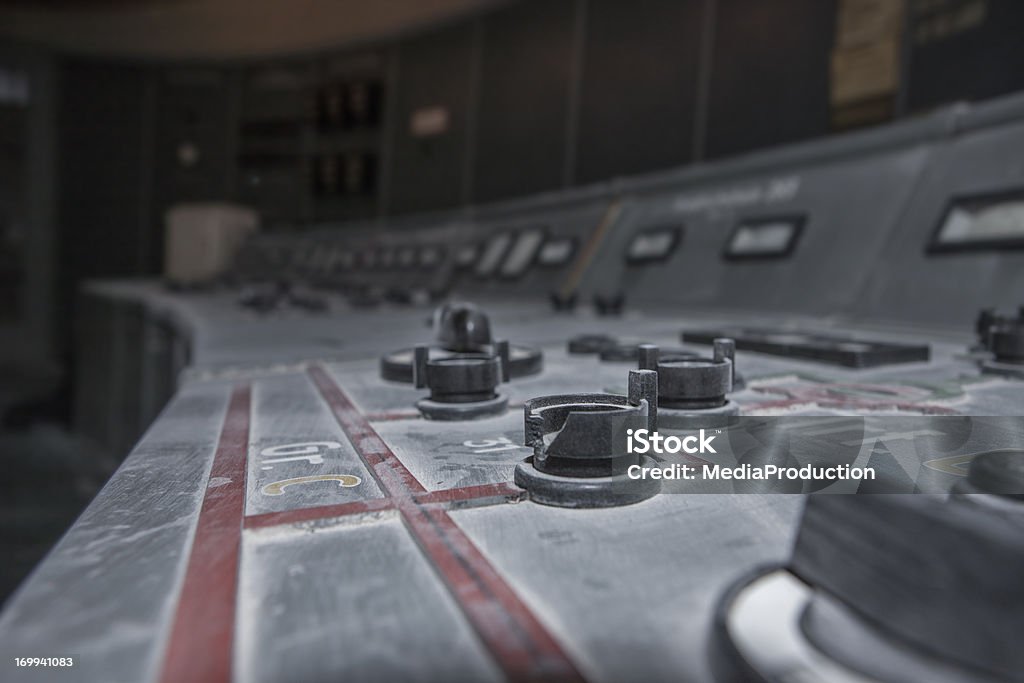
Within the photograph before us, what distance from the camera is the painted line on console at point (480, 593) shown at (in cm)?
26

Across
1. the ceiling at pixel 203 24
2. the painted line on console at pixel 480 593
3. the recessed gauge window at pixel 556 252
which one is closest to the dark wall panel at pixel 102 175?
the ceiling at pixel 203 24

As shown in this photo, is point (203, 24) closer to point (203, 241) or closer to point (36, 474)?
point (203, 241)

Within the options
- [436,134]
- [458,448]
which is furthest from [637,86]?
[458,448]

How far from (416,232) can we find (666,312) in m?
2.18

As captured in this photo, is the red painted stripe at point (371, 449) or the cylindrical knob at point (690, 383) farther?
the cylindrical knob at point (690, 383)

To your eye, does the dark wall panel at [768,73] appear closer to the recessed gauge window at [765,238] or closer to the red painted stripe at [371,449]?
the recessed gauge window at [765,238]

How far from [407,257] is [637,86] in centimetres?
141

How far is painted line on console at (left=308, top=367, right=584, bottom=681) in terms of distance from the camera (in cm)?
26

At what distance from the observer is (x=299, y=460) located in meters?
0.54

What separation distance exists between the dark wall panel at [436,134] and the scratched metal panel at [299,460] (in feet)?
11.5

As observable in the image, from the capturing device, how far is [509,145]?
3.83m

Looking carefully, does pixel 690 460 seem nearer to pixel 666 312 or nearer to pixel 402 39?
pixel 666 312

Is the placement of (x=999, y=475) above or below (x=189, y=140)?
below

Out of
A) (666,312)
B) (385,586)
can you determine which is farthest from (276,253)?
(385,586)
